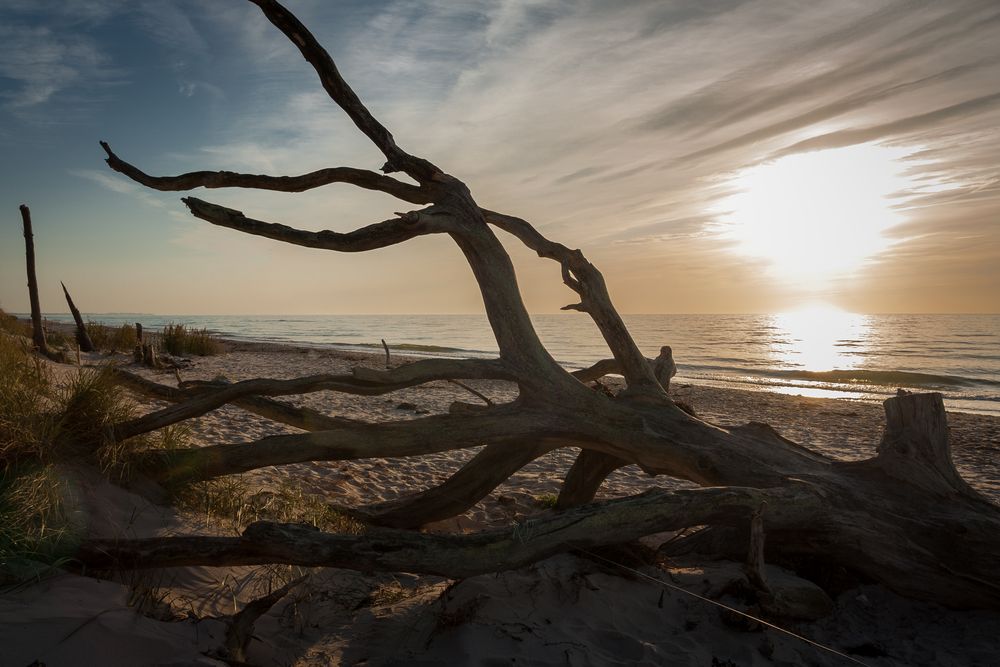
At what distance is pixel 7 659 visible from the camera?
1.97m

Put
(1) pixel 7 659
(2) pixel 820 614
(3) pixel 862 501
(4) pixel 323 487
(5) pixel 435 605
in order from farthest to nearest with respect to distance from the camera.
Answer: (4) pixel 323 487
(3) pixel 862 501
(2) pixel 820 614
(5) pixel 435 605
(1) pixel 7 659

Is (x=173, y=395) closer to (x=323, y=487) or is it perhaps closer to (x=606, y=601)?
(x=323, y=487)

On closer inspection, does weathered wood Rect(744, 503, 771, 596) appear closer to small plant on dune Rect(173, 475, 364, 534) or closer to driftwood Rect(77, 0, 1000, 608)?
driftwood Rect(77, 0, 1000, 608)

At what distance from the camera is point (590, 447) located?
4234mm

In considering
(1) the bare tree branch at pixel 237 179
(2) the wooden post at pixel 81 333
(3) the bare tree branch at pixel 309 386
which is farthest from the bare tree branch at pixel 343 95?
(2) the wooden post at pixel 81 333

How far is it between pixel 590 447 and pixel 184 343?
20591 mm

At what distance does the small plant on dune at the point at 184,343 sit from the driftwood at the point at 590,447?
18.2 meters

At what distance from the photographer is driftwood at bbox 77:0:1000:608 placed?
137 inches

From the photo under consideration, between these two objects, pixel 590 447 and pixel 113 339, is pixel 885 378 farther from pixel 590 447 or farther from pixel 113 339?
pixel 113 339

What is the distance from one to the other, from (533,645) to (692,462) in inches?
73.5

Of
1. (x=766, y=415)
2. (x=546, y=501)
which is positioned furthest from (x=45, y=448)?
(x=766, y=415)

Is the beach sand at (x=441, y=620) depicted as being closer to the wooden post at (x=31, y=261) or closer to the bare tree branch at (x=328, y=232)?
the bare tree branch at (x=328, y=232)

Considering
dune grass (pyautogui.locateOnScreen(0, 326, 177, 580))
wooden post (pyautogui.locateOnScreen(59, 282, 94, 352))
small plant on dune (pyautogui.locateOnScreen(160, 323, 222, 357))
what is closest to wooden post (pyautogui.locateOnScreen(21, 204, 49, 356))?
wooden post (pyautogui.locateOnScreen(59, 282, 94, 352))

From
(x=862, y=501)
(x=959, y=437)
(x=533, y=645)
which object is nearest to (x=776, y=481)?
(x=862, y=501)
